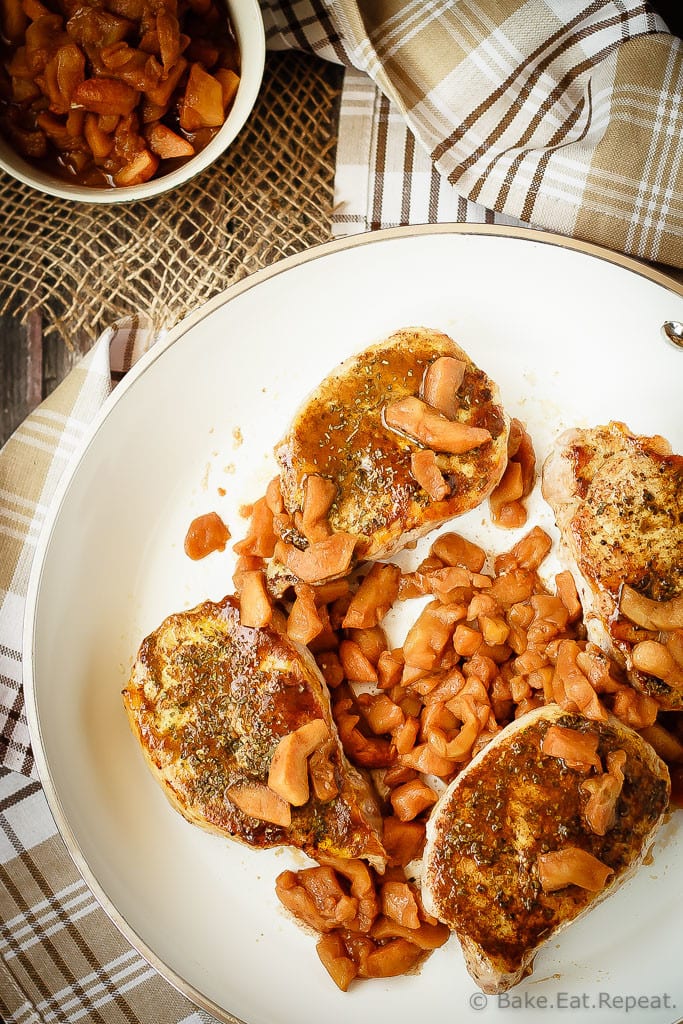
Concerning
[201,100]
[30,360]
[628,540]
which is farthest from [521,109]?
[30,360]

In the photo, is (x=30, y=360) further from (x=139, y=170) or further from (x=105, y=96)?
(x=105, y=96)

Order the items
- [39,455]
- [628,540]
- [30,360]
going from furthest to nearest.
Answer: [30,360], [39,455], [628,540]

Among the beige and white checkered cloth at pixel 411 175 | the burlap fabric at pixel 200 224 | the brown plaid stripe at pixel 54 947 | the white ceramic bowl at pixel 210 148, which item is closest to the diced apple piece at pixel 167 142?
the white ceramic bowl at pixel 210 148

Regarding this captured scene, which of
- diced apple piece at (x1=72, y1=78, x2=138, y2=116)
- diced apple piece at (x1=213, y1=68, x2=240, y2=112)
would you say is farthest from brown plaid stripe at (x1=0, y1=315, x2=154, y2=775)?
diced apple piece at (x1=213, y1=68, x2=240, y2=112)

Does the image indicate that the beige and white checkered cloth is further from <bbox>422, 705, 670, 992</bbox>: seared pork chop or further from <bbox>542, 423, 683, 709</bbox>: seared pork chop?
<bbox>422, 705, 670, 992</bbox>: seared pork chop

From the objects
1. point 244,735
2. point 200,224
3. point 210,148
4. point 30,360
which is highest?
point 210,148

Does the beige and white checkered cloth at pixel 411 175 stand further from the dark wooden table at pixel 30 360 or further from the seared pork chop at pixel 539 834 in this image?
the seared pork chop at pixel 539 834
